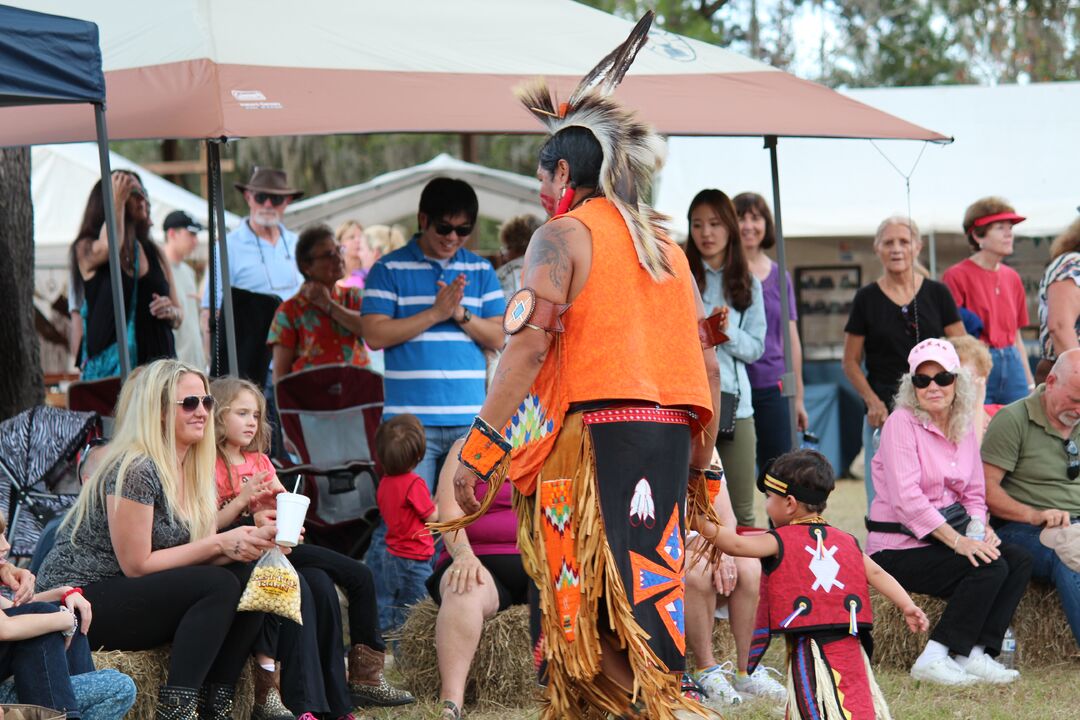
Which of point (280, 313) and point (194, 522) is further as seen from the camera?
point (280, 313)

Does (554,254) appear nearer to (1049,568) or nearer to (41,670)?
(41,670)

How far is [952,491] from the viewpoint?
5816 mm

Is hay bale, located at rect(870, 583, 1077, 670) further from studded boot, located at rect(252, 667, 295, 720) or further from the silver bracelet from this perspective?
the silver bracelet

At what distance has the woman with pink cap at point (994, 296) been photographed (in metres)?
8.06

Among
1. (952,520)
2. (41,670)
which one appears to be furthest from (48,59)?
(952,520)

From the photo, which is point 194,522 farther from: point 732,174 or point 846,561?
point 732,174

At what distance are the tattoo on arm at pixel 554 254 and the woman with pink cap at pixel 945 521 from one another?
2.59m

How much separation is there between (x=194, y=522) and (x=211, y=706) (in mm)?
573

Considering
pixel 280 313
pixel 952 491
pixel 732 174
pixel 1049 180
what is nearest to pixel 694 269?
pixel 952 491

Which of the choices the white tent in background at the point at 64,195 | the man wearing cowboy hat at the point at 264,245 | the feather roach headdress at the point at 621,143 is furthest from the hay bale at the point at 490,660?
the white tent in background at the point at 64,195

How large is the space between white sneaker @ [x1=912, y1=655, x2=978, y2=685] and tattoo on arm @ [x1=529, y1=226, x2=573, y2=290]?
2.76 m

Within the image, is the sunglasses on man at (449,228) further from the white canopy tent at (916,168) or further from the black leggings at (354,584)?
the white canopy tent at (916,168)

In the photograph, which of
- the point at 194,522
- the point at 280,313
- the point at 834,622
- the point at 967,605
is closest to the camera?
the point at 834,622

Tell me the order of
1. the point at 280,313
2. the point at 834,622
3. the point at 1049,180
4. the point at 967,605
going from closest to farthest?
the point at 834,622
the point at 967,605
the point at 280,313
the point at 1049,180
